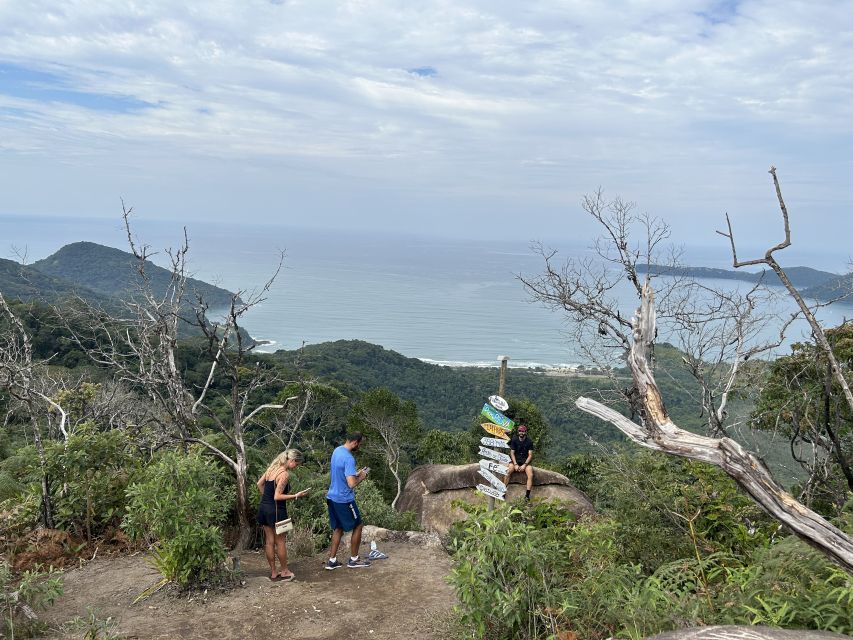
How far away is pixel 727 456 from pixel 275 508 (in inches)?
165

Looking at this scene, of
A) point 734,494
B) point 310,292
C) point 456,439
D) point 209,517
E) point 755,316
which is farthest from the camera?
point 310,292

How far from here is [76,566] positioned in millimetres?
6277

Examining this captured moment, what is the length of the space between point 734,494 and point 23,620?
6186 millimetres

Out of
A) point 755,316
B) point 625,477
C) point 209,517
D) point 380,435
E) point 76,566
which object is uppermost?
point 755,316

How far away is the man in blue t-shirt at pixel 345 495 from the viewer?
19.7 ft

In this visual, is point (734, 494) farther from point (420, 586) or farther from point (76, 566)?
point (76, 566)

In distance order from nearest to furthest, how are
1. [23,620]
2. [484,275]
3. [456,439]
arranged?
[23,620] → [456,439] → [484,275]

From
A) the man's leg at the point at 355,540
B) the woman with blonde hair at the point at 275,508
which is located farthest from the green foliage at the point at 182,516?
the man's leg at the point at 355,540

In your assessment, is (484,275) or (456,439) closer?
(456,439)

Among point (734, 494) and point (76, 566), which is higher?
point (734, 494)

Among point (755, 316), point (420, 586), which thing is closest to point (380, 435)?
point (755, 316)

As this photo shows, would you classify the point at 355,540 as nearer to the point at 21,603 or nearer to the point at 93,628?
the point at 93,628

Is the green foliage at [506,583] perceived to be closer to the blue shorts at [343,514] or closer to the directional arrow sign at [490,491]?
the directional arrow sign at [490,491]

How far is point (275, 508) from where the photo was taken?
19.2ft
